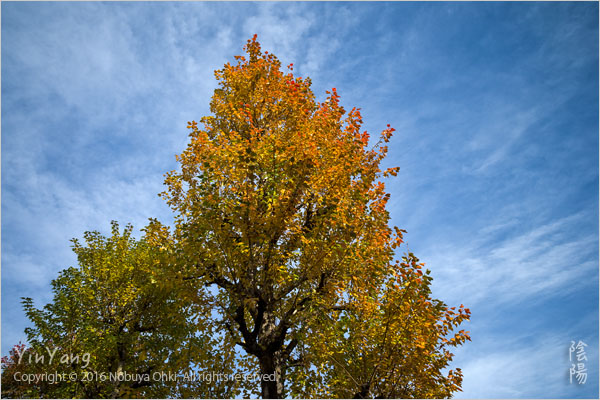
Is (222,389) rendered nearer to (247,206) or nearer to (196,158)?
(247,206)

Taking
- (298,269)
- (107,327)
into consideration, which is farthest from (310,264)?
(107,327)

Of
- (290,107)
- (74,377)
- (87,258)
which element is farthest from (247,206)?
(87,258)

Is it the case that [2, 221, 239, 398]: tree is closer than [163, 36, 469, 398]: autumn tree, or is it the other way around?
[163, 36, 469, 398]: autumn tree

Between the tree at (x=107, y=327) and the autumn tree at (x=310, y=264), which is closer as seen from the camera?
the autumn tree at (x=310, y=264)

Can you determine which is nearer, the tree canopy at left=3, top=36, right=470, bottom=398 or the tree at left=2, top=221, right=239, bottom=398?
the tree canopy at left=3, top=36, right=470, bottom=398

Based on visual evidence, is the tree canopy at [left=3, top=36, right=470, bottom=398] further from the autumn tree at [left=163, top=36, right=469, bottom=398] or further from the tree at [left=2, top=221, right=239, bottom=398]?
the tree at [left=2, top=221, right=239, bottom=398]

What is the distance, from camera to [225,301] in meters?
11.1

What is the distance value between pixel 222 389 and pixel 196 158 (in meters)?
6.81

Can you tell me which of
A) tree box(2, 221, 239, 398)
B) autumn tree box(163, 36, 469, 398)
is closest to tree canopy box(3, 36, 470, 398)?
autumn tree box(163, 36, 469, 398)

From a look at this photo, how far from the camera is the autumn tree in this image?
315 inches

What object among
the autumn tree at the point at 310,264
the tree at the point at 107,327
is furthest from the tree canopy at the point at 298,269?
the tree at the point at 107,327

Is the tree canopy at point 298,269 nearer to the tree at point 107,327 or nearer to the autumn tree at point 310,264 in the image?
the autumn tree at point 310,264

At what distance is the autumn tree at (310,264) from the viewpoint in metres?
7.99

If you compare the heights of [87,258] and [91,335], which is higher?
[87,258]
